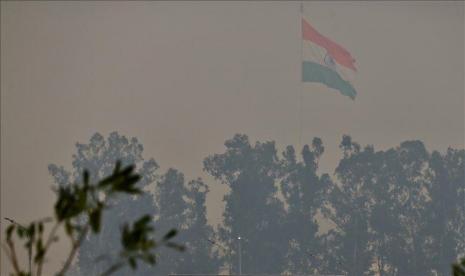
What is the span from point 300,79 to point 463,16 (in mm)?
4058

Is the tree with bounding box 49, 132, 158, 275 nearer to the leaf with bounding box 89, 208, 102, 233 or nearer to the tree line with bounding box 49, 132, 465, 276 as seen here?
the tree line with bounding box 49, 132, 465, 276

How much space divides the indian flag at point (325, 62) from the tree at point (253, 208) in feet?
6.66

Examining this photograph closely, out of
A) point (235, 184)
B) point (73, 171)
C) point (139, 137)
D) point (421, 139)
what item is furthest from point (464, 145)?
point (73, 171)

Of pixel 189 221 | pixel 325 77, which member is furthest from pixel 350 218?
pixel 189 221

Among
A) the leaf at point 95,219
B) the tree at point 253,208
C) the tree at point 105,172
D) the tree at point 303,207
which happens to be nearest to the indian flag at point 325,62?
the tree at point 303,207

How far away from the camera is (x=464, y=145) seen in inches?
999

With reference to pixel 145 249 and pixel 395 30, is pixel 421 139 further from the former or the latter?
pixel 145 249

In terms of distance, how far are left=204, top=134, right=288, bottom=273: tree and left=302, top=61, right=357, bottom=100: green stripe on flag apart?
1.90 metres

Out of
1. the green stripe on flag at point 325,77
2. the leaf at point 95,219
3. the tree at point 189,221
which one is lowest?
the leaf at point 95,219

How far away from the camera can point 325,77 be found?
86.2 feet

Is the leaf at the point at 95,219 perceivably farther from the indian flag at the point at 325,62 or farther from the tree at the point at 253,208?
the tree at the point at 253,208

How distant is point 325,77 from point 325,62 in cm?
45

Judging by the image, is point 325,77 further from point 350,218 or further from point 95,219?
point 95,219

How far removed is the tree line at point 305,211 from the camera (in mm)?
26062
